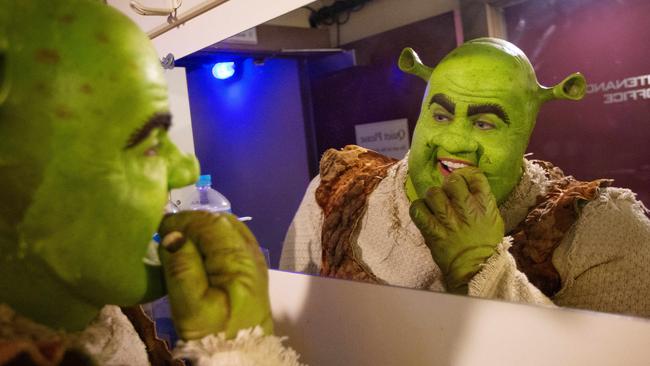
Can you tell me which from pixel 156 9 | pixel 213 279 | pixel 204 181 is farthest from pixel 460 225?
pixel 156 9

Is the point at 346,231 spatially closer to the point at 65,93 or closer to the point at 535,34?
the point at 535,34

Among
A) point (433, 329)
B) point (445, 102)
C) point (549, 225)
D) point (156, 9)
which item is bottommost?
point (433, 329)

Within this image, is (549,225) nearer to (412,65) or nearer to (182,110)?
(412,65)

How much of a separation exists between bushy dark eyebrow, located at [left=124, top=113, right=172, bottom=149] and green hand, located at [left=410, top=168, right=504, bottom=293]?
0.40 metres

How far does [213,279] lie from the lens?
576mm

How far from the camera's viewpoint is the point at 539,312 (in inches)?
28.2

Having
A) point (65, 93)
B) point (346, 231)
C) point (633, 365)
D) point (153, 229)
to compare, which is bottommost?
point (633, 365)

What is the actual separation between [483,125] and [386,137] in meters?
0.18

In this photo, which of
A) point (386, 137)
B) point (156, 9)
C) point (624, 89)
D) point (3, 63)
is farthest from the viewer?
point (156, 9)

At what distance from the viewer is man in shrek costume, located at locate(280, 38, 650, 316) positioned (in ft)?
2.62

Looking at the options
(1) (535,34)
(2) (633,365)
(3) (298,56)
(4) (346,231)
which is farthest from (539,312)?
(3) (298,56)

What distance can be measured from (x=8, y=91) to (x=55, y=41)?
61 mm

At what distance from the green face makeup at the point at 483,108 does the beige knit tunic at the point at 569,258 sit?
0.05m

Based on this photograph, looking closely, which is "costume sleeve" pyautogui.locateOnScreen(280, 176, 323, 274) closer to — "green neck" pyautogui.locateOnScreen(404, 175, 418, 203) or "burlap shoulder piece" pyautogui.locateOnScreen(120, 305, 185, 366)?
"green neck" pyautogui.locateOnScreen(404, 175, 418, 203)
